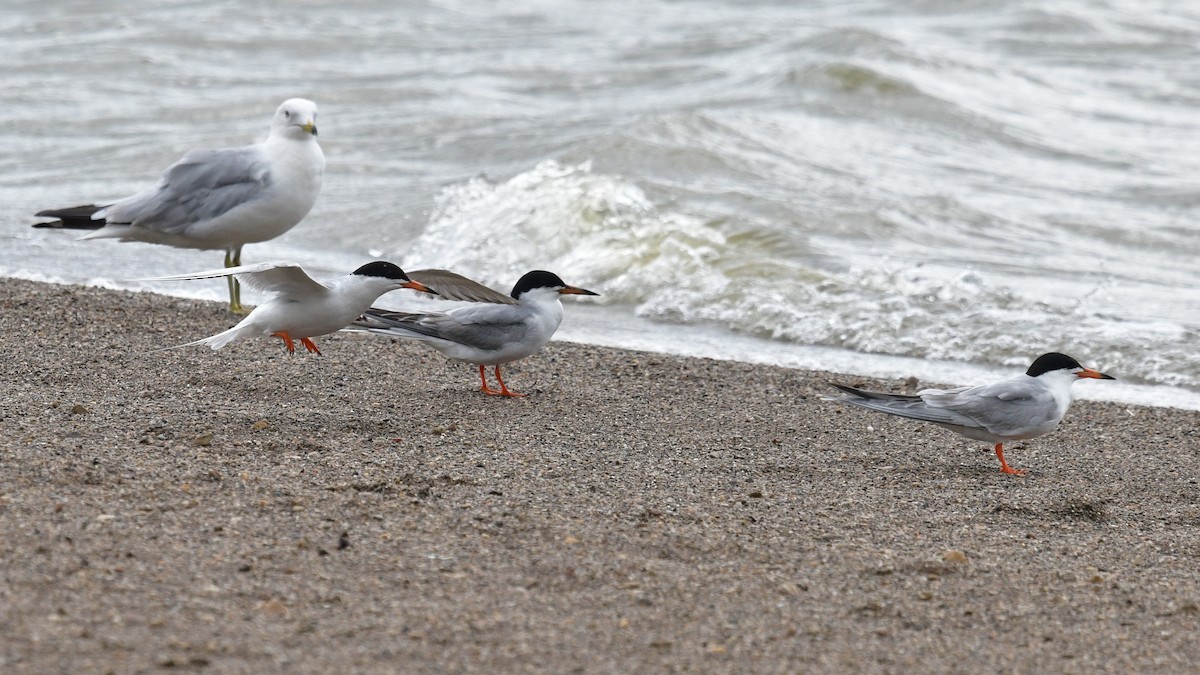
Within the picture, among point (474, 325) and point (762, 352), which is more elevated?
point (474, 325)

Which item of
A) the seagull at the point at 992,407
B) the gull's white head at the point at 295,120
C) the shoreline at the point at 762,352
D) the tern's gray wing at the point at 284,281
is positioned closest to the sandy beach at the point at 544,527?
the seagull at the point at 992,407

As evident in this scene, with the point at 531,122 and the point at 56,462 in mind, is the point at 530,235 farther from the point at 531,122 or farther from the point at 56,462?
the point at 56,462

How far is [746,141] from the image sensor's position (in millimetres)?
13641

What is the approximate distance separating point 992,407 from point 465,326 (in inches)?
87.3

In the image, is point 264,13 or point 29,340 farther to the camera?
point 264,13

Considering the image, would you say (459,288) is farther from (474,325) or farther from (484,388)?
(484,388)

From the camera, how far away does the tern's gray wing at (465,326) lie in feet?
19.9

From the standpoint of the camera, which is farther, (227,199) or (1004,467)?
(227,199)

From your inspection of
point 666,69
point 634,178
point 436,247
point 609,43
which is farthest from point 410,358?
point 609,43

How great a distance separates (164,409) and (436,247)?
5095 mm

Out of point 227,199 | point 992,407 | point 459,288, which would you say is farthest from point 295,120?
point 992,407

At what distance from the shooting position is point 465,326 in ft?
20.1

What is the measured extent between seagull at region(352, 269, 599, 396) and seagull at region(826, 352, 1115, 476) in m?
1.40

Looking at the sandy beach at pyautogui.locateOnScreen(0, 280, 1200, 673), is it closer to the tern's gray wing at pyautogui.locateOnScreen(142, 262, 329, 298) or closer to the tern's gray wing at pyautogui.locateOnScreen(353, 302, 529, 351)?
the tern's gray wing at pyautogui.locateOnScreen(353, 302, 529, 351)
